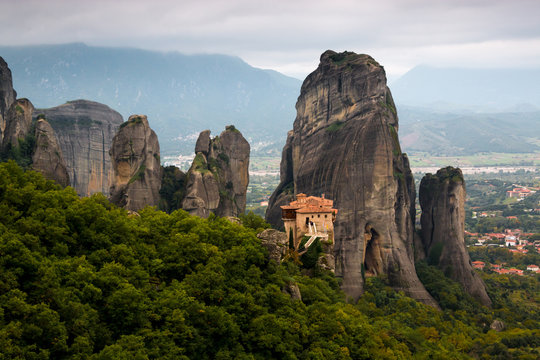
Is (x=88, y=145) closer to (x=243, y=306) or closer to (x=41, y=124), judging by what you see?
(x=41, y=124)

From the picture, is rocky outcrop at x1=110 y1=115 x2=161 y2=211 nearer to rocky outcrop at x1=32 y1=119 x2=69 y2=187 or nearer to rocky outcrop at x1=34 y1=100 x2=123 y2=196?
rocky outcrop at x1=32 y1=119 x2=69 y2=187

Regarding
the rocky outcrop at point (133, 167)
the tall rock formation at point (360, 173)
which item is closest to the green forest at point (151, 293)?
the tall rock formation at point (360, 173)

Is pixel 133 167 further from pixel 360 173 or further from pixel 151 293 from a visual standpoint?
pixel 151 293

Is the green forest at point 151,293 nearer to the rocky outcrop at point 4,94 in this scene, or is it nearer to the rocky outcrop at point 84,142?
the rocky outcrop at point 4,94

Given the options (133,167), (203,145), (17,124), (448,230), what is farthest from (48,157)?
(448,230)

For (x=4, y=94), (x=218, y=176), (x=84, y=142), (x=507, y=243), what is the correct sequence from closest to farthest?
1. (x=4, y=94)
2. (x=218, y=176)
3. (x=84, y=142)
4. (x=507, y=243)

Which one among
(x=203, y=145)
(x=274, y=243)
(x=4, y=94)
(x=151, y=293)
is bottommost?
(x=151, y=293)

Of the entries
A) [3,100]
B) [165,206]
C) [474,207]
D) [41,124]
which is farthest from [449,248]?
[474,207]
